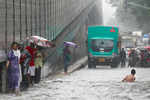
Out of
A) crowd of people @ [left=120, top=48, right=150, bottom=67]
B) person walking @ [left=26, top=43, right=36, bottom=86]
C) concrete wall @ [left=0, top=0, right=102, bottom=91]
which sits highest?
concrete wall @ [left=0, top=0, right=102, bottom=91]

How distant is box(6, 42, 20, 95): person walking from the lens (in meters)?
14.4

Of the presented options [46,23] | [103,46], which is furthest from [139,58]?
[46,23]

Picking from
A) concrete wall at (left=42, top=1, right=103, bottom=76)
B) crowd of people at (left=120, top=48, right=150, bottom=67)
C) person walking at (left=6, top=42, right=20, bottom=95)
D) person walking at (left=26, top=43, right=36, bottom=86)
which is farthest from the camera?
crowd of people at (left=120, top=48, right=150, bottom=67)

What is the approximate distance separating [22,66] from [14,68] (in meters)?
2.23

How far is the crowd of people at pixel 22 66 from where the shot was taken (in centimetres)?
1446

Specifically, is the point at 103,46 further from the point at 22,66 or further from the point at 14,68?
the point at 14,68

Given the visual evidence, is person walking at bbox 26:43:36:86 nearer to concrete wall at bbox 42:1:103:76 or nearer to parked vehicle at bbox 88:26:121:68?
concrete wall at bbox 42:1:103:76

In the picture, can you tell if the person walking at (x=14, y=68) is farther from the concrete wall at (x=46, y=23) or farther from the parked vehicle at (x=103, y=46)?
the parked vehicle at (x=103, y=46)

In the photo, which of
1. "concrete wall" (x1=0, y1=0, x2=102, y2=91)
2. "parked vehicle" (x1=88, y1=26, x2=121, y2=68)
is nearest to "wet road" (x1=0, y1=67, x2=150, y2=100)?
"concrete wall" (x1=0, y1=0, x2=102, y2=91)

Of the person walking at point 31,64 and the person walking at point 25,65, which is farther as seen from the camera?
the person walking at point 31,64

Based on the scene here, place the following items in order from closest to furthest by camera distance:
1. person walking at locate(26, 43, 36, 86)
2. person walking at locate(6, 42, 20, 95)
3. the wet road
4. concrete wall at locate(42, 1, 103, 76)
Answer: the wet road
person walking at locate(6, 42, 20, 95)
person walking at locate(26, 43, 36, 86)
concrete wall at locate(42, 1, 103, 76)

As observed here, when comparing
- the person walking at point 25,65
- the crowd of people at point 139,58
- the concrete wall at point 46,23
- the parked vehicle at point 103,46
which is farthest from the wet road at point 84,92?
the crowd of people at point 139,58

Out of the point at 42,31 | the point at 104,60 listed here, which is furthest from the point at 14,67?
the point at 104,60

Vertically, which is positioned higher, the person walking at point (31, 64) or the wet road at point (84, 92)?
the person walking at point (31, 64)
